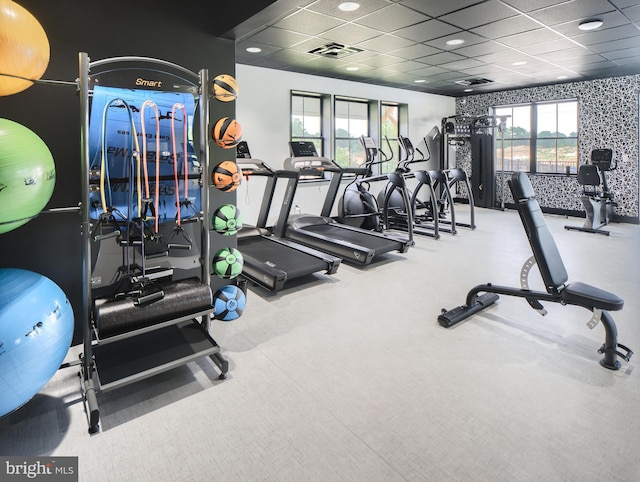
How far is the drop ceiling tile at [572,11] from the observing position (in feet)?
13.2

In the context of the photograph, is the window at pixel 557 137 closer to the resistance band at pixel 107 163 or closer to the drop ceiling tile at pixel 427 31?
the drop ceiling tile at pixel 427 31

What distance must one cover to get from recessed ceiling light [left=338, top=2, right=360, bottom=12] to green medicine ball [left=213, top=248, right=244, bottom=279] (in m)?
2.89

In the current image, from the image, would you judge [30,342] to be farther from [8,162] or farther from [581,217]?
[581,217]

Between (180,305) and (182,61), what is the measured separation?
1964 mm

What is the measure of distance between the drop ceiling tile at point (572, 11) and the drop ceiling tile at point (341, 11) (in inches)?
68.4

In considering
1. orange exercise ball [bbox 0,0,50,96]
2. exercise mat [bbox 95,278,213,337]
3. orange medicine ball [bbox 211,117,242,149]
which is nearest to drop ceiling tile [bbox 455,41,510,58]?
orange medicine ball [bbox 211,117,242,149]

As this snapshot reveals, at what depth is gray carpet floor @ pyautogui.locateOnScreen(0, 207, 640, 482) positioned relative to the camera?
1766 mm

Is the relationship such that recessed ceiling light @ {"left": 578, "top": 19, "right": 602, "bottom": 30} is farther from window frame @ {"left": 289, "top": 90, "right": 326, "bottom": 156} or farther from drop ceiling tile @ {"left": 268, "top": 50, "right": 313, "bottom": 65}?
window frame @ {"left": 289, "top": 90, "right": 326, "bottom": 156}

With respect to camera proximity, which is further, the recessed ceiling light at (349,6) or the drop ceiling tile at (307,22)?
the drop ceiling tile at (307,22)

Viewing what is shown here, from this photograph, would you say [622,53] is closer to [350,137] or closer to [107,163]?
[350,137]

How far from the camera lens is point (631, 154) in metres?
7.71

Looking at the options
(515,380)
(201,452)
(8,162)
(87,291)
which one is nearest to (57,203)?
(87,291)

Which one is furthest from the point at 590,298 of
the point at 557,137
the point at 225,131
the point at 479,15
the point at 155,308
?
the point at 557,137

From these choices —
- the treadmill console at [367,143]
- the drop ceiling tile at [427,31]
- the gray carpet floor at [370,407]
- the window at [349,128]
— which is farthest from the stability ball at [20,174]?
the window at [349,128]
